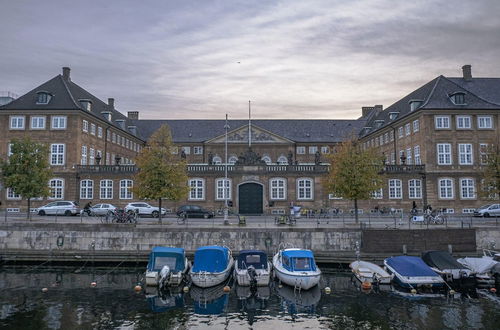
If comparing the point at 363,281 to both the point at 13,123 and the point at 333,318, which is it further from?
the point at 13,123

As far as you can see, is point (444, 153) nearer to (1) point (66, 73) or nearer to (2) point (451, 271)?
(2) point (451, 271)

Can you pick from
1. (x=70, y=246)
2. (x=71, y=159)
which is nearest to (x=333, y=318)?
(x=70, y=246)

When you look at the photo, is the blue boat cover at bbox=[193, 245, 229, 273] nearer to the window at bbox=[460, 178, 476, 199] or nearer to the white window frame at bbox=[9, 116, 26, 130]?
the window at bbox=[460, 178, 476, 199]

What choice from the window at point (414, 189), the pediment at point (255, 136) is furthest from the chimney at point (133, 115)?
the window at point (414, 189)

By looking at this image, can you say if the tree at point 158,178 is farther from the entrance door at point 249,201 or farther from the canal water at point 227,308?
the entrance door at point 249,201

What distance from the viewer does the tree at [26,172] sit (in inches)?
1282

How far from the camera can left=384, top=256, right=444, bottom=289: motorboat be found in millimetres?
21812

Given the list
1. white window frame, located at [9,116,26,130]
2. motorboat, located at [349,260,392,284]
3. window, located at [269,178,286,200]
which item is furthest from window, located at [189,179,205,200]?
motorboat, located at [349,260,392,284]

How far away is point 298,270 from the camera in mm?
21984

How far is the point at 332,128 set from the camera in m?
73.0

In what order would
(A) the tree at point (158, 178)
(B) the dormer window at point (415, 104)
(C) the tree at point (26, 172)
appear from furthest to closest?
(B) the dormer window at point (415, 104) → (C) the tree at point (26, 172) → (A) the tree at point (158, 178)

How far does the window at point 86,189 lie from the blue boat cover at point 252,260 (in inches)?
1099

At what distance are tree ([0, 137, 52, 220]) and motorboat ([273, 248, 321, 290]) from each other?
22.5m

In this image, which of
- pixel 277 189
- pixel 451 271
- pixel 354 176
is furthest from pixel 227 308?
pixel 277 189
